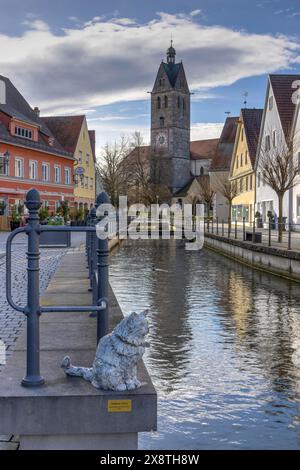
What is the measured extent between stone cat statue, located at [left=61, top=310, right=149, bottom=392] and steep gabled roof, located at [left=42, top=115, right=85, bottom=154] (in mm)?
53922

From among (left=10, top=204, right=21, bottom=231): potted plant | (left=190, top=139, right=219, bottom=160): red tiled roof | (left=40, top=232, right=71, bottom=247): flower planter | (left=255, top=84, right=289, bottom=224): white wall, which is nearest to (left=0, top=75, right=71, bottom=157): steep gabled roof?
(left=10, top=204, right=21, bottom=231): potted plant

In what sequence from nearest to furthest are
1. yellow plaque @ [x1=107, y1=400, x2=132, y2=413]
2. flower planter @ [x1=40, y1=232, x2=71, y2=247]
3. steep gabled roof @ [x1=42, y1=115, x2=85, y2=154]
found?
yellow plaque @ [x1=107, y1=400, x2=132, y2=413] → flower planter @ [x1=40, y1=232, x2=71, y2=247] → steep gabled roof @ [x1=42, y1=115, x2=85, y2=154]

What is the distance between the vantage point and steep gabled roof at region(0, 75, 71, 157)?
138ft

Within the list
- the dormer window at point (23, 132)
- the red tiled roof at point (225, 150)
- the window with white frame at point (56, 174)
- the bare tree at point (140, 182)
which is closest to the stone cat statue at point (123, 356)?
the dormer window at point (23, 132)

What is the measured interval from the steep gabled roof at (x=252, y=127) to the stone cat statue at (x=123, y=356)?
46040 millimetres

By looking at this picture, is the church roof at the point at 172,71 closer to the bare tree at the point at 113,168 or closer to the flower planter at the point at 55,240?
the bare tree at the point at 113,168

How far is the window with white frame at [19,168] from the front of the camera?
4329cm

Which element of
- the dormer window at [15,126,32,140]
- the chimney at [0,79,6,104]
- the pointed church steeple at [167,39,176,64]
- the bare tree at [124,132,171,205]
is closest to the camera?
the dormer window at [15,126,32,140]

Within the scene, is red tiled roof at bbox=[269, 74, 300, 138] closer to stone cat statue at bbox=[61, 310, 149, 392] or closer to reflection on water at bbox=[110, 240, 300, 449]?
reflection on water at bbox=[110, 240, 300, 449]

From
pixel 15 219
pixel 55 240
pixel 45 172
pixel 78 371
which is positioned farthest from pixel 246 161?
pixel 78 371

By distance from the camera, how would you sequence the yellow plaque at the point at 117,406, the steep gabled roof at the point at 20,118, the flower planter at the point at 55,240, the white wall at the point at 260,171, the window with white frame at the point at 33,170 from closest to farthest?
the yellow plaque at the point at 117,406 → the flower planter at the point at 55,240 → the white wall at the point at 260,171 → the steep gabled roof at the point at 20,118 → the window with white frame at the point at 33,170

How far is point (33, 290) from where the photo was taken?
13.8 ft
